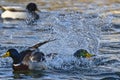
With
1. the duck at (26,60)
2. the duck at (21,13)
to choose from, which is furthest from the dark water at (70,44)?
the duck at (21,13)

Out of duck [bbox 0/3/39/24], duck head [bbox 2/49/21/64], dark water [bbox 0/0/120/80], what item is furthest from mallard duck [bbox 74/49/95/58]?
duck [bbox 0/3/39/24]

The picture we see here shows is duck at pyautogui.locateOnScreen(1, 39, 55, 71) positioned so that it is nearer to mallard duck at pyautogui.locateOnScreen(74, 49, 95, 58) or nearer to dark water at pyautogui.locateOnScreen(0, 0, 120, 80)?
dark water at pyautogui.locateOnScreen(0, 0, 120, 80)

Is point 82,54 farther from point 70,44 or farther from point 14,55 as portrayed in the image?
point 14,55

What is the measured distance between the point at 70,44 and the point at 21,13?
9.29 m

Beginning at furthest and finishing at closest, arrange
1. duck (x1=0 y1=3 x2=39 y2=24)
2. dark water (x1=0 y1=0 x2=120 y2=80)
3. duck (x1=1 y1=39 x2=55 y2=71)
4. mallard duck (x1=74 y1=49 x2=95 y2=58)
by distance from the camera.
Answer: duck (x1=0 y1=3 x2=39 y2=24), mallard duck (x1=74 y1=49 x2=95 y2=58), duck (x1=1 y1=39 x2=55 y2=71), dark water (x1=0 y1=0 x2=120 y2=80)

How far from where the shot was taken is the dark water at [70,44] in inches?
539

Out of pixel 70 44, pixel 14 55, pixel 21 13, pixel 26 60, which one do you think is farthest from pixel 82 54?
pixel 21 13

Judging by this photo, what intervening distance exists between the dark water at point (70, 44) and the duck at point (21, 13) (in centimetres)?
106

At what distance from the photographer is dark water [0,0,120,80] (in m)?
13.7

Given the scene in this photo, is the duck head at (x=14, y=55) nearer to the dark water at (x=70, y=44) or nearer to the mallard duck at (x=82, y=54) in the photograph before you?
the dark water at (x=70, y=44)

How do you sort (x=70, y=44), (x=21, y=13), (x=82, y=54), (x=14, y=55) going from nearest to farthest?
(x=14, y=55) → (x=82, y=54) → (x=70, y=44) → (x=21, y=13)

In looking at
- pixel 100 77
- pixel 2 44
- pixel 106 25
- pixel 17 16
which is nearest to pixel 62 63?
pixel 100 77

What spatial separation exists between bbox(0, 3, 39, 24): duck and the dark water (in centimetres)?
106

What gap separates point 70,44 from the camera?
635 inches
